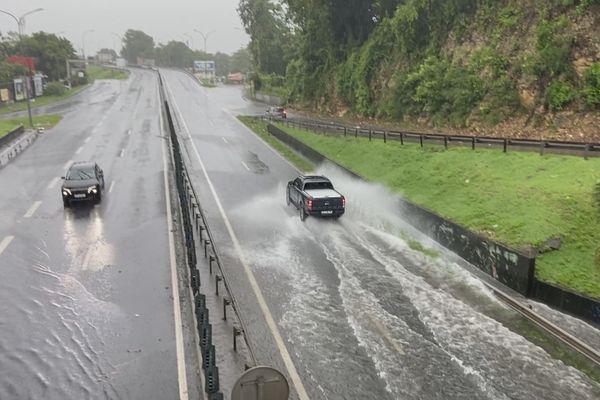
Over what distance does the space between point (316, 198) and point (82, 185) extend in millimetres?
10871

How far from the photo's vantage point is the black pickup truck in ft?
72.5

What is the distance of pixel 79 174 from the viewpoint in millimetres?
25031

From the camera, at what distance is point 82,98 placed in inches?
3172

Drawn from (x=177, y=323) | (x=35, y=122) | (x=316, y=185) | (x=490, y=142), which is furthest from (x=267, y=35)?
(x=177, y=323)

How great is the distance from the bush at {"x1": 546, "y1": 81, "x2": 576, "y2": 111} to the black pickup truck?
56.9 ft

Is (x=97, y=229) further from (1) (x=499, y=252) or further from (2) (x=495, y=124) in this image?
(2) (x=495, y=124)

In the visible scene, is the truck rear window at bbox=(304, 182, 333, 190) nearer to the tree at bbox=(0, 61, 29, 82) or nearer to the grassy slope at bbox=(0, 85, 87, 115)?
the grassy slope at bbox=(0, 85, 87, 115)

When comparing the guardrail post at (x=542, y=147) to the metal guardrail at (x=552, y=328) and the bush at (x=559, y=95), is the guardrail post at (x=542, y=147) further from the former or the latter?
the metal guardrail at (x=552, y=328)

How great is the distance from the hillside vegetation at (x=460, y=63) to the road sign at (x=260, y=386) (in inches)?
1131

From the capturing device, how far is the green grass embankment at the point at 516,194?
16547 millimetres

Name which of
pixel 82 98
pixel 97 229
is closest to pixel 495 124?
pixel 97 229

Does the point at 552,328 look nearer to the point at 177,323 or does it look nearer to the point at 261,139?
the point at 177,323

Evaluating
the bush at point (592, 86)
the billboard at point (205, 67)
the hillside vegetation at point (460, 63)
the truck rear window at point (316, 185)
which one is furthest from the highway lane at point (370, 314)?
the billboard at point (205, 67)

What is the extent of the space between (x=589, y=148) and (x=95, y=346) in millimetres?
20689
